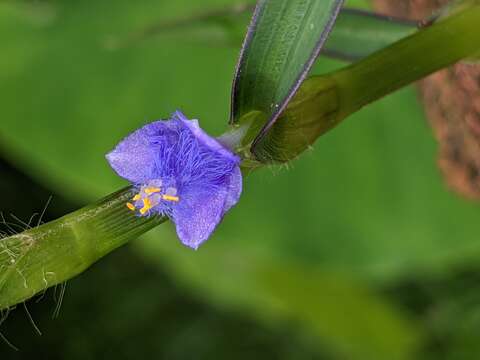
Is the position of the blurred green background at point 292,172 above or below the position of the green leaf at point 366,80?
below

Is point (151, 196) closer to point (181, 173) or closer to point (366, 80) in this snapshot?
point (181, 173)

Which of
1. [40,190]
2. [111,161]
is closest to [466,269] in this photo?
[40,190]

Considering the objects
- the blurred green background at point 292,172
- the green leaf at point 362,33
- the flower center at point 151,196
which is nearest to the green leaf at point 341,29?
the green leaf at point 362,33

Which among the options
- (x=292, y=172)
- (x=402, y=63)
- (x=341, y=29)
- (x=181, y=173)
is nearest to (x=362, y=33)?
(x=341, y=29)

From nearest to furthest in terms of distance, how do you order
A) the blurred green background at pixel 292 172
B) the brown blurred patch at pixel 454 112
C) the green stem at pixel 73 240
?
the green stem at pixel 73 240 → the brown blurred patch at pixel 454 112 → the blurred green background at pixel 292 172

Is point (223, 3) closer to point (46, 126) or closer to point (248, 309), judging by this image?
point (46, 126)

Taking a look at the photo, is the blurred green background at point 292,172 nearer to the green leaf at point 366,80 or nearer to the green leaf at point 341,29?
the green leaf at point 341,29

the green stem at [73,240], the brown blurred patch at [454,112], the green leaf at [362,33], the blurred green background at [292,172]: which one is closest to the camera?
the green stem at [73,240]
